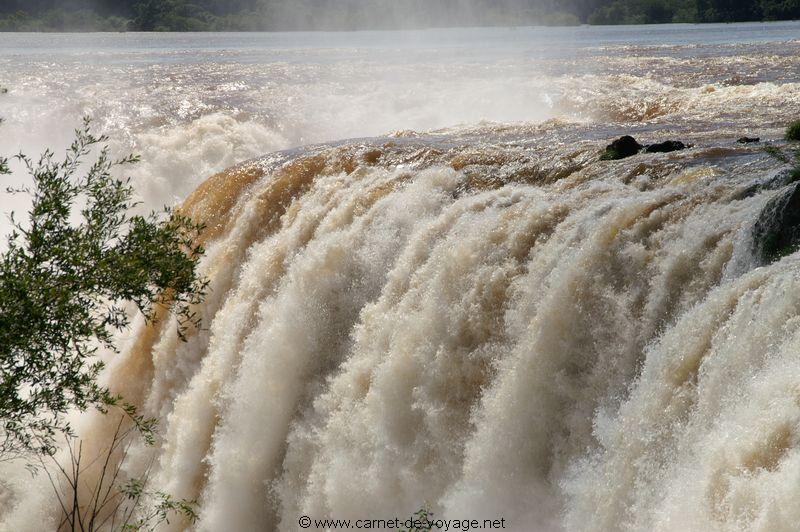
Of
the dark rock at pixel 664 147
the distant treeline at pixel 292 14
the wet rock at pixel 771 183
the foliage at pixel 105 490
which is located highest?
the wet rock at pixel 771 183

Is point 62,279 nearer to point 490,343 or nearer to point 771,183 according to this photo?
point 490,343

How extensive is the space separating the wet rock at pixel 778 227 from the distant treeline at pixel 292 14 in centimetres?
6422

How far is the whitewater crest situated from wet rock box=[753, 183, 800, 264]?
0.35ft

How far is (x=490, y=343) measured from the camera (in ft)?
26.5

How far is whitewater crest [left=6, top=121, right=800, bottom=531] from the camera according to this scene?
19.1 ft

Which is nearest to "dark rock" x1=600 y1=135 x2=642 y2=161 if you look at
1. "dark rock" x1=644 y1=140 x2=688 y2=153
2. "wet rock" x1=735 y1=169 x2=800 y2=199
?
"dark rock" x1=644 y1=140 x2=688 y2=153

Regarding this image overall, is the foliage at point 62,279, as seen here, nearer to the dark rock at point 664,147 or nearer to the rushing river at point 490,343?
the rushing river at point 490,343

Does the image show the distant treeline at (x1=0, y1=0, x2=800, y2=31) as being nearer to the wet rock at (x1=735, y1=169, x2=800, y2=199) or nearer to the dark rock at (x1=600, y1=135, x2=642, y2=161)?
the dark rock at (x1=600, y1=135, x2=642, y2=161)

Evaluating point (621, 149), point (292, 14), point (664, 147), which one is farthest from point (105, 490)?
point (292, 14)

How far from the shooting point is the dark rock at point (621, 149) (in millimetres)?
11023

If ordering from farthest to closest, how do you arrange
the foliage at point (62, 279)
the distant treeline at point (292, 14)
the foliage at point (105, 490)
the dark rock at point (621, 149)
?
the distant treeline at point (292, 14), the dark rock at point (621, 149), the foliage at point (105, 490), the foliage at point (62, 279)

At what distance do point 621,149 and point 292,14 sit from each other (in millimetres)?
69400

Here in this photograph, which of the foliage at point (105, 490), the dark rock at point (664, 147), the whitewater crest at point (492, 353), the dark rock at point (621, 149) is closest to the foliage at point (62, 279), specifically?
the whitewater crest at point (492, 353)

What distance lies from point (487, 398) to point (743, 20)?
5193 centimetres
